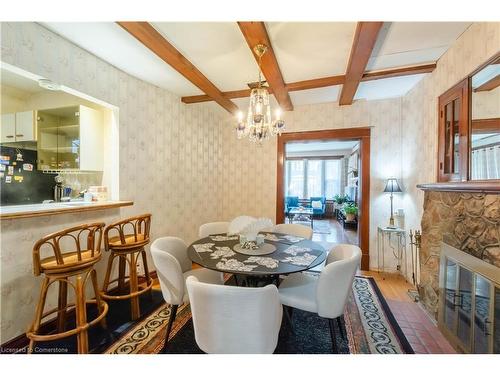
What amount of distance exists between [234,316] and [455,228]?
2001mm

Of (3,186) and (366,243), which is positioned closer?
(3,186)

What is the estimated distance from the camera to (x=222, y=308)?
1.05 meters

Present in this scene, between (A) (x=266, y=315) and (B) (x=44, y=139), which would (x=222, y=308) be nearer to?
(A) (x=266, y=315)

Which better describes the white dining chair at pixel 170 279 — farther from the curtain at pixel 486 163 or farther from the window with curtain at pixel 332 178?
the window with curtain at pixel 332 178

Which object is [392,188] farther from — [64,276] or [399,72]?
[64,276]

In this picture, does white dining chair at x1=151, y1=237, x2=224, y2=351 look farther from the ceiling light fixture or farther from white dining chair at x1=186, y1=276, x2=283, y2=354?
the ceiling light fixture

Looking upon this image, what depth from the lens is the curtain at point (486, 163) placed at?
1.42 metres

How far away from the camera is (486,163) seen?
60.1 inches

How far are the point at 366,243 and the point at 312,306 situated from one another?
227cm

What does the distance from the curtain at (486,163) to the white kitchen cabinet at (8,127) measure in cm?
506

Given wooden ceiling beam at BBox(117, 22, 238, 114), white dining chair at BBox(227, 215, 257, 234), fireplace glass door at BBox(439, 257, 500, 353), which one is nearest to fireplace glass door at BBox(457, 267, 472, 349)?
fireplace glass door at BBox(439, 257, 500, 353)

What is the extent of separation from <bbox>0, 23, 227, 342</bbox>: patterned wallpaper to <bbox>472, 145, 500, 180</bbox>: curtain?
3.28 m
